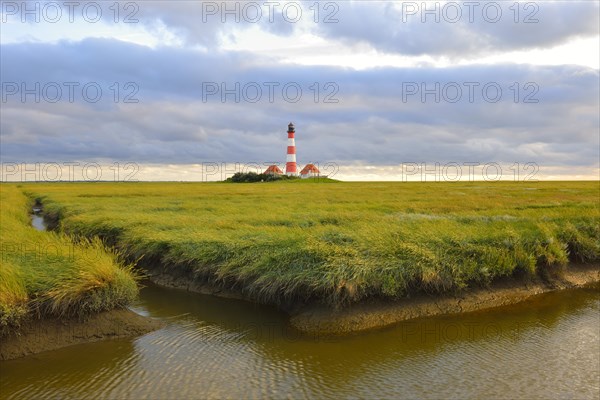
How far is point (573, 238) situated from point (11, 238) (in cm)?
1942

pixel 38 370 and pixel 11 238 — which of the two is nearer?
pixel 38 370

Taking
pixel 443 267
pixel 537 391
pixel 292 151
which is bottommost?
pixel 537 391

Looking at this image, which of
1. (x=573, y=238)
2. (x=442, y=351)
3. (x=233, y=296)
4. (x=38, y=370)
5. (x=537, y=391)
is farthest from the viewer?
(x=573, y=238)

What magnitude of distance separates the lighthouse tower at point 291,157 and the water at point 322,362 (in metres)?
105

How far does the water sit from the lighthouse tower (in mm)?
104982

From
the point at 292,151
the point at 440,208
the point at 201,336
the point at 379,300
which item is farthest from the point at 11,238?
the point at 292,151

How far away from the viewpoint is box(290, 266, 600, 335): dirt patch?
36.3ft

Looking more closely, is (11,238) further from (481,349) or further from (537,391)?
(537,391)

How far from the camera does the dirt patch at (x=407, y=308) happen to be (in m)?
11.1

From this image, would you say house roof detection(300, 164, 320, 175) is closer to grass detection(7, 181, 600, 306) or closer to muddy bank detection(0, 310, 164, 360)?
grass detection(7, 181, 600, 306)

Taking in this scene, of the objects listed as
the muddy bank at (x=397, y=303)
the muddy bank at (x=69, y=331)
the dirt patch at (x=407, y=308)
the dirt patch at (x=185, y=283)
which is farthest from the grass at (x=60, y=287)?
the dirt patch at (x=407, y=308)

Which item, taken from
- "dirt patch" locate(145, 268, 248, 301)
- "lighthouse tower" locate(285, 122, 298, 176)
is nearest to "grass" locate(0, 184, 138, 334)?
"dirt patch" locate(145, 268, 248, 301)

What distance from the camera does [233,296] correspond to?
45.1 feet

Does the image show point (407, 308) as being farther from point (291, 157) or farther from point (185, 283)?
point (291, 157)
